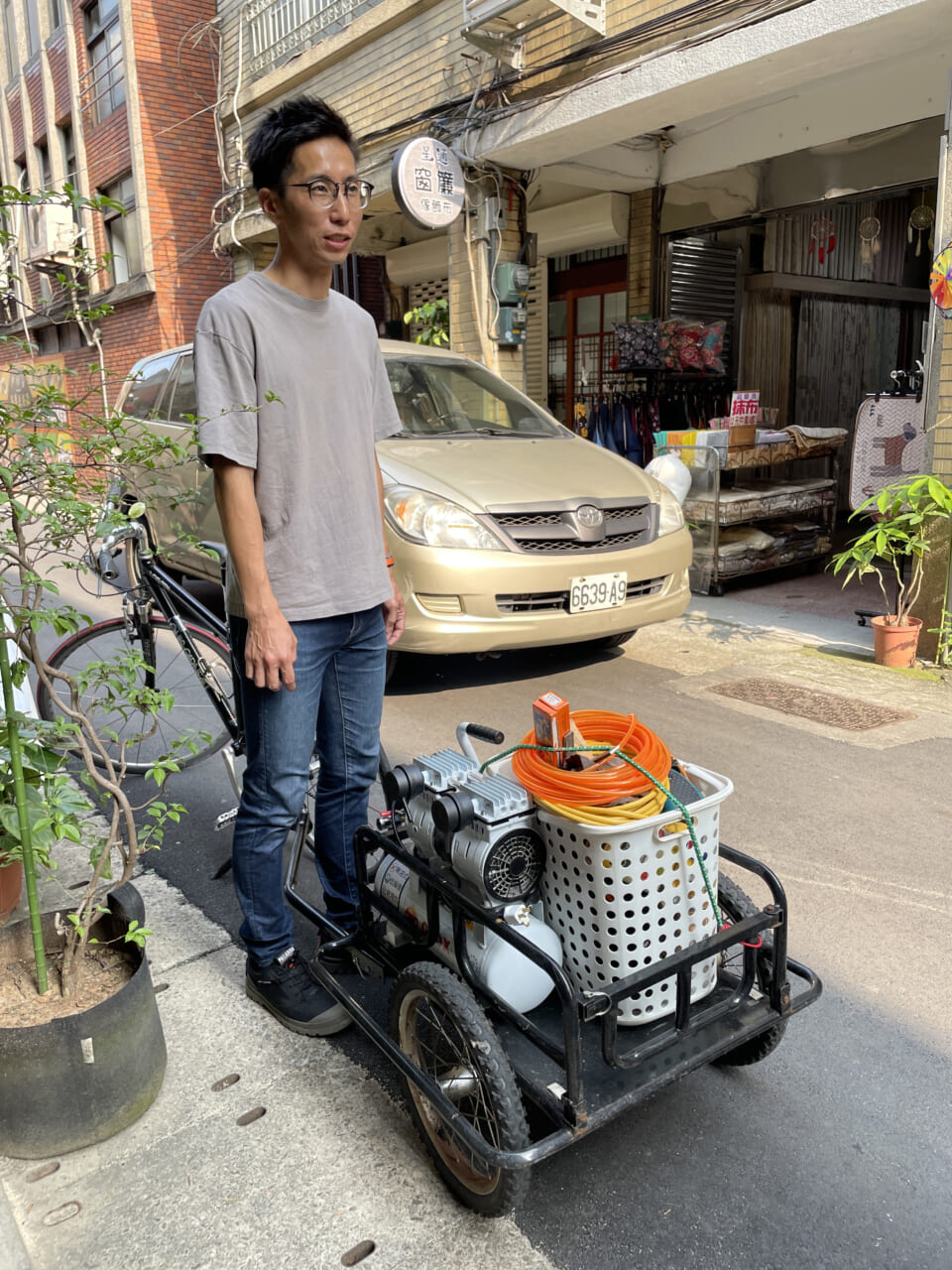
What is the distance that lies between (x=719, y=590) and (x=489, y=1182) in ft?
21.9

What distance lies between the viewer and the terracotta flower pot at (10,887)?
2.92 metres

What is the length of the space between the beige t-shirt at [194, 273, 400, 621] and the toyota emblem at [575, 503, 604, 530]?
277cm

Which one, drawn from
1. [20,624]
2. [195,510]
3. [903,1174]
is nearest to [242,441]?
[20,624]

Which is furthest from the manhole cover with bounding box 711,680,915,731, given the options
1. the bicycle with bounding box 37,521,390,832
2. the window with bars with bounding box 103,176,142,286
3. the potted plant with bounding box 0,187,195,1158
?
the window with bars with bounding box 103,176,142,286

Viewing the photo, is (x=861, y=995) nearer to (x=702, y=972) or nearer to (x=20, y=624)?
(x=702, y=972)

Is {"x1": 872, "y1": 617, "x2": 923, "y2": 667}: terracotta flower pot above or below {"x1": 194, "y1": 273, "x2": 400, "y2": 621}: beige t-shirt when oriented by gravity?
below

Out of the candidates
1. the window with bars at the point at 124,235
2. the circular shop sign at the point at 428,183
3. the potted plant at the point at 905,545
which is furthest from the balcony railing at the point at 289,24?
the potted plant at the point at 905,545

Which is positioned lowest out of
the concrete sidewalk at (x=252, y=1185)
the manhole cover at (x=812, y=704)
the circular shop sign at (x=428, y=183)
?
the manhole cover at (x=812, y=704)

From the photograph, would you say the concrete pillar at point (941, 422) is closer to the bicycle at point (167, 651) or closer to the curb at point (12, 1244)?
the bicycle at point (167, 651)

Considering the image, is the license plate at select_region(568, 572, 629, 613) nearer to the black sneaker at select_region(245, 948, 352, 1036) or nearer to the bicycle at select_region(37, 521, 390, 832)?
the bicycle at select_region(37, 521, 390, 832)

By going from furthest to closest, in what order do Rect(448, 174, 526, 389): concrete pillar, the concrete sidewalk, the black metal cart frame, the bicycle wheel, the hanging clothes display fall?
the hanging clothes display < Rect(448, 174, 526, 389): concrete pillar < the bicycle wheel < the concrete sidewalk < the black metal cart frame

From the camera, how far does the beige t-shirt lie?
2146 mm

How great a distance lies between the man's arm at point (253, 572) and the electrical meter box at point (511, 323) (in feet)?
25.3

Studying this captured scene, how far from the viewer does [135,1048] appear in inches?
84.4
